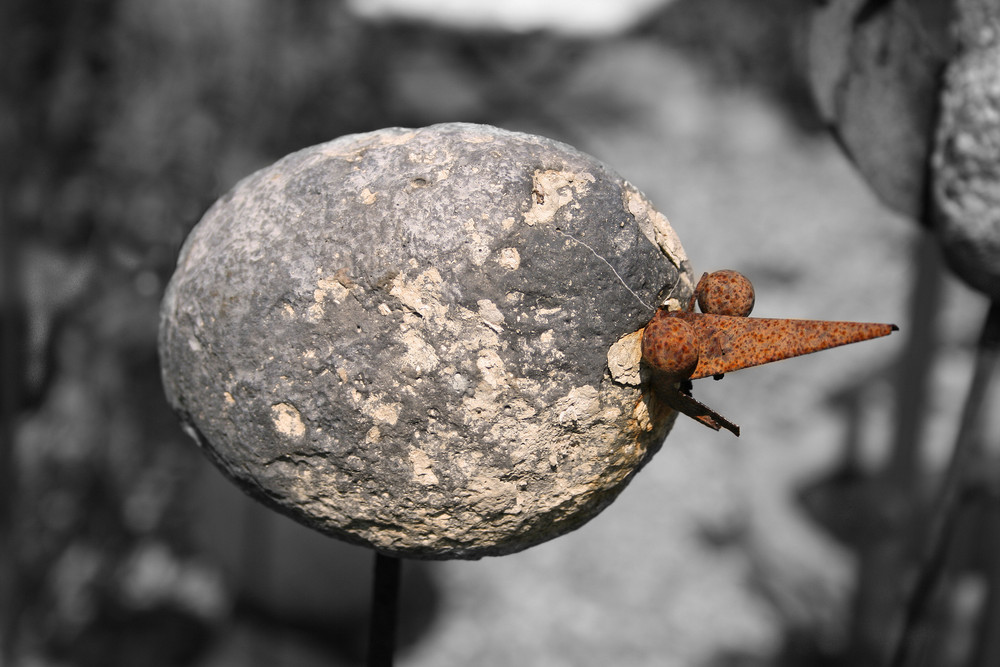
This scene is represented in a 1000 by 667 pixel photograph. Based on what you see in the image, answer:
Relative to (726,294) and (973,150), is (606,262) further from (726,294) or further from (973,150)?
(973,150)

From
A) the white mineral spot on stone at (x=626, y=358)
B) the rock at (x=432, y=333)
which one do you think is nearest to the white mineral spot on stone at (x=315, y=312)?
the rock at (x=432, y=333)

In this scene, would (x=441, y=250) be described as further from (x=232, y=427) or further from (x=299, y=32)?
(x=299, y=32)

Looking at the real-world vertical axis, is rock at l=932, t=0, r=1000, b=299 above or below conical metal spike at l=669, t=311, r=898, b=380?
above

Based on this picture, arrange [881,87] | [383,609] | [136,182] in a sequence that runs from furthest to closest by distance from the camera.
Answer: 1. [136,182]
2. [881,87]
3. [383,609]

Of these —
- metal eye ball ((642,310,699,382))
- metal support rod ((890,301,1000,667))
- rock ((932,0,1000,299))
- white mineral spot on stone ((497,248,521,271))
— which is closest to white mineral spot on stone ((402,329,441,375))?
white mineral spot on stone ((497,248,521,271))

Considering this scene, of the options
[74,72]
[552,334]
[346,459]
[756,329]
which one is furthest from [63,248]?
[756,329]

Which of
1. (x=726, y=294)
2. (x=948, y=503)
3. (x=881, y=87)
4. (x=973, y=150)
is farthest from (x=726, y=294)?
(x=948, y=503)

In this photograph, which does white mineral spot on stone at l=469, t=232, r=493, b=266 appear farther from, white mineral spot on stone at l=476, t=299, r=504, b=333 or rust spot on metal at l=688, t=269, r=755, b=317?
rust spot on metal at l=688, t=269, r=755, b=317
